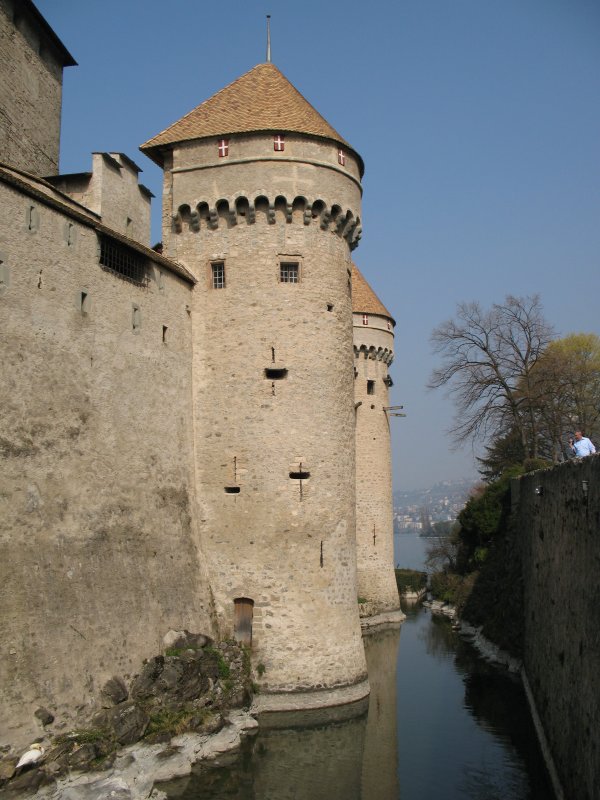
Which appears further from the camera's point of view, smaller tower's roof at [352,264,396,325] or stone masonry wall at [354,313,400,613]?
smaller tower's roof at [352,264,396,325]

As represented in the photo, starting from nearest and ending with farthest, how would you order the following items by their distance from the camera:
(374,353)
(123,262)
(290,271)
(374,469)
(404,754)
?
(404,754)
(123,262)
(290,271)
(374,469)
(374,353)

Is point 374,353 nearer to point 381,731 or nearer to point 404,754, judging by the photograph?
point 381,731

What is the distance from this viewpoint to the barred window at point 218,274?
786 inches

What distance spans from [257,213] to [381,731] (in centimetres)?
1240

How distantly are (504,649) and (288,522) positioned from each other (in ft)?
29.0

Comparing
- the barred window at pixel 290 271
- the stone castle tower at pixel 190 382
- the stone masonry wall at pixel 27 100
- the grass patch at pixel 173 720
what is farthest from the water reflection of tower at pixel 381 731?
the stone masonry wall at pixel 27 100

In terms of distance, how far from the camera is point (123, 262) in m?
17.2

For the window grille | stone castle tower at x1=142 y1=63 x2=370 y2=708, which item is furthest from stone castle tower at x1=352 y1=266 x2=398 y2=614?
the window grille

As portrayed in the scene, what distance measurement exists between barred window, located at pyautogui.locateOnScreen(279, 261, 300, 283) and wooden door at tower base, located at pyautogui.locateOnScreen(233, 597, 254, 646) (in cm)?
781

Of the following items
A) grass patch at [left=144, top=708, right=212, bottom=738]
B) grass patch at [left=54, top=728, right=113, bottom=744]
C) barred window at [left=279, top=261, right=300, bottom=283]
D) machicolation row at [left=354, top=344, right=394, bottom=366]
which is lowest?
grass patch at [left=144, top=708, right=212, bottom=738]

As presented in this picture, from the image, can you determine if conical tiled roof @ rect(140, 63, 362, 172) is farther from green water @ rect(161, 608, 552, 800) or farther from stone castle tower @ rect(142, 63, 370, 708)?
green water @ rect(161, 608, 552, 800)

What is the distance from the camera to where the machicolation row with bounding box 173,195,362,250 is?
64.5 feet

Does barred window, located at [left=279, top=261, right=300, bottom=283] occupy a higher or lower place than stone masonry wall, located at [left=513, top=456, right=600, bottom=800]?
higher

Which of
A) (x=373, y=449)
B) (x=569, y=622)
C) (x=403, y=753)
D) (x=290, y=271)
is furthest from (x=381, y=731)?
(x=373, y=449)
